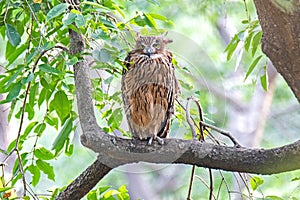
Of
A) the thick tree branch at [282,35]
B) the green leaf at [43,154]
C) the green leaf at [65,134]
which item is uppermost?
the thick tree branch at [282,35]

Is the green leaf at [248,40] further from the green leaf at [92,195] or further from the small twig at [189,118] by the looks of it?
the green leaf at [92,195]

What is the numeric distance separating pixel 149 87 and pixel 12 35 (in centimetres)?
41

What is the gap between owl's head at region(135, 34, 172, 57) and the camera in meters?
1.83

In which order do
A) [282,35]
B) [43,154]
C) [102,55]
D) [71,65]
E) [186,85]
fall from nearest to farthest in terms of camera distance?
[282,35], [102,55], [71,65], [186,85], [43,154]

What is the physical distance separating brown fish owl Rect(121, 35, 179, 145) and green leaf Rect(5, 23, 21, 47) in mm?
315

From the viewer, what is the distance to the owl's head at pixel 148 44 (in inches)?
72.2

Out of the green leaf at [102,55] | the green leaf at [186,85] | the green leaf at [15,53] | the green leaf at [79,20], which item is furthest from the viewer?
the green leaf at [15,53]

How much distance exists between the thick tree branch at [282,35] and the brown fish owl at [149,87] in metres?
0.56

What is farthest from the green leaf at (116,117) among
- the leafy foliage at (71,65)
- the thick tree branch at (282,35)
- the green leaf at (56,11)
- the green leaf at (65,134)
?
the thick tree branch at (282,35)

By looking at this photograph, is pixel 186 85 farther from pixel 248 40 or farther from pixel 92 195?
pixel 92 195

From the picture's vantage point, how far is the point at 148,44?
1851mm

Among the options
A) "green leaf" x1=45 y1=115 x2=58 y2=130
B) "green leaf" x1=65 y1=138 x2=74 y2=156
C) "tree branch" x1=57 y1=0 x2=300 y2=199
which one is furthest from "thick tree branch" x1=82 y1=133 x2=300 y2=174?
"green leaf" x1=45 y1=115 x2=58 y2=130

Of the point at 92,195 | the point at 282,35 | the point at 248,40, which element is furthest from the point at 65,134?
the point at 282,35

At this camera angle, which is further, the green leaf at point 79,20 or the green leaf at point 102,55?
the green leaf at point 102,55
